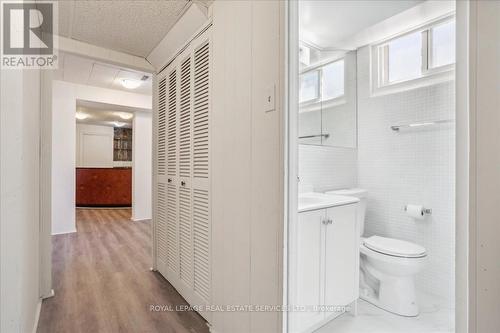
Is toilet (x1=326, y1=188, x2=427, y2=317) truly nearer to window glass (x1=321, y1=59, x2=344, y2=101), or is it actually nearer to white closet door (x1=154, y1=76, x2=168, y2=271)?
window glass (x1=321, y1=59, x2=344, y2=101)

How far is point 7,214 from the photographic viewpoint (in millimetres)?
1072

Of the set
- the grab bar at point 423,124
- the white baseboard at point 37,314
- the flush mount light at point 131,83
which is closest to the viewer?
the white baseboard at point 37,314

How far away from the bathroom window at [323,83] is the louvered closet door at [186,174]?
103cm

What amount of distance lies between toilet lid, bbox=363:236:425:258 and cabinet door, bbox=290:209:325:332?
639mm

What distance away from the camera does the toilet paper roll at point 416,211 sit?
213 centimetres

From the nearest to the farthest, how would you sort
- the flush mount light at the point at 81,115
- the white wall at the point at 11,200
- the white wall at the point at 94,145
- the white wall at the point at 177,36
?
1. the white wall at the point at 11,200
2. the white wall at the point at 177,36
3. the flush mount light at the point at 81,115
4. the white wall at the point at 94,145

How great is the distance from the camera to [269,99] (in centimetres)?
118

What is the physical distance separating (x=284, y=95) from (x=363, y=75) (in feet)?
6.37

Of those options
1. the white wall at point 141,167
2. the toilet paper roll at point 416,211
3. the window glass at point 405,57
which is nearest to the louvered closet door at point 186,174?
the toilet paper roll at point 416,211

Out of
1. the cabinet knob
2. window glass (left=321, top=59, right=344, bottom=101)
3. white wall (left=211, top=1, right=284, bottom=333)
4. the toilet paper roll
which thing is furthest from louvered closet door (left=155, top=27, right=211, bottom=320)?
the toilet paper roll

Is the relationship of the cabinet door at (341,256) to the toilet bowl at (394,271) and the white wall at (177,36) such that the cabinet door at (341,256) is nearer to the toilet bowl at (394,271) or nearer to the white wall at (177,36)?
Result: the toilet bowl at (394,271)

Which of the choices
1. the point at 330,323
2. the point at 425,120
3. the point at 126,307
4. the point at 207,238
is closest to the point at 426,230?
the point at 425,120

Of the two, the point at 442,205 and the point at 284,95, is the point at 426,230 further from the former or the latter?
the point at 284,95

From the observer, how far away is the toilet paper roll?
6.99 ft
